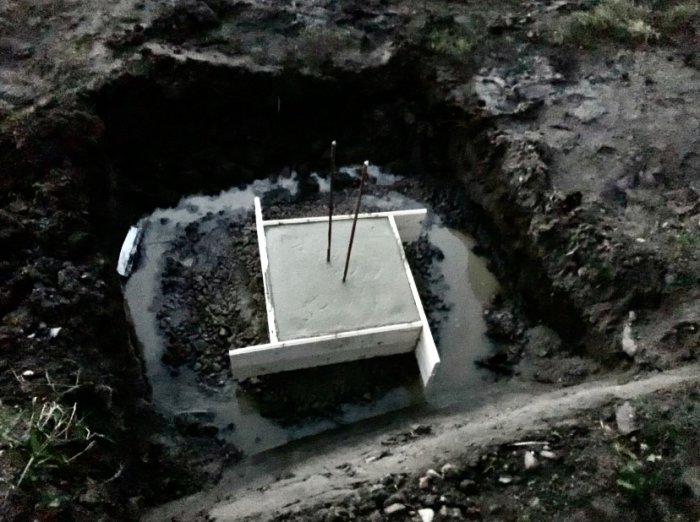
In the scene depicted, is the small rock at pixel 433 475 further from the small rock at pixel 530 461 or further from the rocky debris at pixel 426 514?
the small rock at pixel 530 461

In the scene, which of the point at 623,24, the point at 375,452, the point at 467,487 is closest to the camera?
the point at 467,487

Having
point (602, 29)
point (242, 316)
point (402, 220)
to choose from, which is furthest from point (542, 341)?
point (602, 29)

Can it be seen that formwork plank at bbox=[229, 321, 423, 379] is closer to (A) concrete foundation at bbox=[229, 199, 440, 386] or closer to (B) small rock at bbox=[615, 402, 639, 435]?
(A) concrete foundation at bbox=[229, 199, 440, 386]

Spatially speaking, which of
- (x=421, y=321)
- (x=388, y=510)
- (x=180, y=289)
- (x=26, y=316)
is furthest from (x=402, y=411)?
(x=26, y=316)

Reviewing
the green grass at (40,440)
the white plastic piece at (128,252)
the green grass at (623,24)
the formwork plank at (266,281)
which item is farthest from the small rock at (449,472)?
the green grass at (623,24)

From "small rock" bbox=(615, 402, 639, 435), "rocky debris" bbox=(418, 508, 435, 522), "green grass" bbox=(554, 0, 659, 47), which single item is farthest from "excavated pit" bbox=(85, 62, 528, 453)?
"green grass" bbox=(554, 0, 659, 47)

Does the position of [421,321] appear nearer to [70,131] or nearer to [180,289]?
[180,289]

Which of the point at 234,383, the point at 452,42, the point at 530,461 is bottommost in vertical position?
the point at 234,383

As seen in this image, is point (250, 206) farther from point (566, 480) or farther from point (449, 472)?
point (566, 480)
